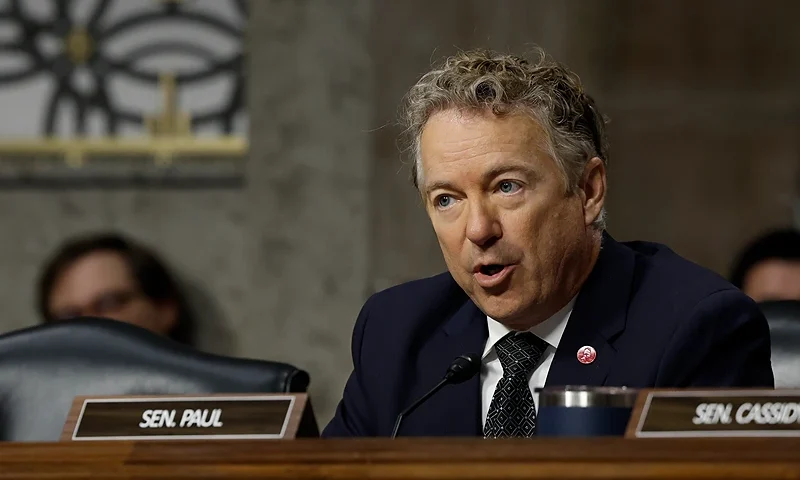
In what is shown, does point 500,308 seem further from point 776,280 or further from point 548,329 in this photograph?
point 776,280

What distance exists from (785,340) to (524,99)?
65 cm

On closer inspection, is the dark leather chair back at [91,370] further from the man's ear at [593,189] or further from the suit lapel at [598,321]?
the man's ear at [593,189]

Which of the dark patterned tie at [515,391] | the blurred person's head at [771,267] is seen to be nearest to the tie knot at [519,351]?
the dark patterned tie at [515,391]

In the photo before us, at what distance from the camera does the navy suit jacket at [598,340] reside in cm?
231

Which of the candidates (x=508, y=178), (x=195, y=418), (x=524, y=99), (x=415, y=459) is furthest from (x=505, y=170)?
(x=415, y=459)

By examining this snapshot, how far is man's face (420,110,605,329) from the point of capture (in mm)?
2408

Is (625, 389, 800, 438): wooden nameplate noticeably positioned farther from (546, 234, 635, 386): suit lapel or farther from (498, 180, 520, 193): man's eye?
(498, 180, 520, 193): man's eye

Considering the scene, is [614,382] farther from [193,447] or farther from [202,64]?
[202,64]

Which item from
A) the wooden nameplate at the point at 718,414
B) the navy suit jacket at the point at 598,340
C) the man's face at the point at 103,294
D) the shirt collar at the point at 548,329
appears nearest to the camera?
the wooden nameplate at the point at 718,414

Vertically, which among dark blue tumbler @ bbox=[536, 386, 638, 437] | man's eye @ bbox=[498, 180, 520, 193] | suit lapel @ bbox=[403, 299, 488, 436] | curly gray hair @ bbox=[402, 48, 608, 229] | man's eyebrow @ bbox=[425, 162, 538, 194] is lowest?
suit lapel @ bbox=[403, 299, 488, 436]

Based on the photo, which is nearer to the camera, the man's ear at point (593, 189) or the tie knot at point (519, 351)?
the tie knot at point (519, 351)

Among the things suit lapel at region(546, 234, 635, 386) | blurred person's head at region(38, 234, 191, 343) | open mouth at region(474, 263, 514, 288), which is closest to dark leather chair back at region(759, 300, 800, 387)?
suit lapel at region(546, 234, 635, 386)

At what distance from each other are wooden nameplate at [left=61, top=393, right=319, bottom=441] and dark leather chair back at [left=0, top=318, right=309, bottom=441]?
0.51 meters

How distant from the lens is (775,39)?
4703 mm
